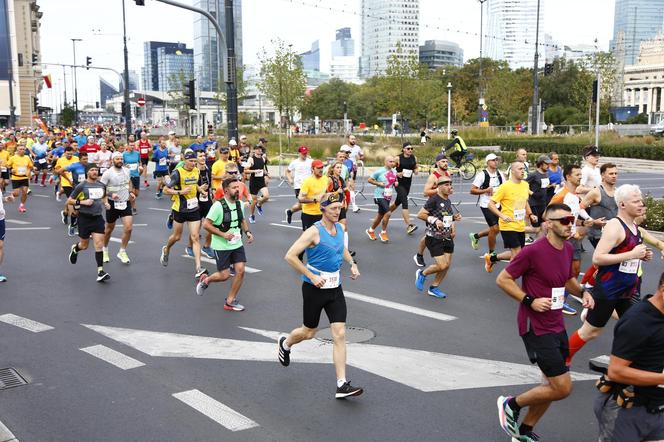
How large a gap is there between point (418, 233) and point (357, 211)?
4134 mm

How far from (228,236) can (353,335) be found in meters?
2.19

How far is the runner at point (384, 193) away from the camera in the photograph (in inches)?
576

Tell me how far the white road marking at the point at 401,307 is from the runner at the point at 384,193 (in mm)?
4650

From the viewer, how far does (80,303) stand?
9734 millimetres

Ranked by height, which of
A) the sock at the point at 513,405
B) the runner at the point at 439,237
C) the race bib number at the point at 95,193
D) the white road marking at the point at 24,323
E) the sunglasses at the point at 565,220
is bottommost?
the white road marking at the point at 24,323

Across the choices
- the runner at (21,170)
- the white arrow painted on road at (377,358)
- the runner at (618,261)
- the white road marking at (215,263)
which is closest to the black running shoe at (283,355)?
the white arrow painted on road at (377,358)

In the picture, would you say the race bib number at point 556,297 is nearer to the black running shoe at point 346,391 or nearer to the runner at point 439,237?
the black running shoe at point 346,391

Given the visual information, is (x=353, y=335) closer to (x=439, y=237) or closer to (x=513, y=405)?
(x=439, y=237)

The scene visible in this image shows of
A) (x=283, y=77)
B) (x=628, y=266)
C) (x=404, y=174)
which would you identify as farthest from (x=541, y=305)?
(x=283, y=77)

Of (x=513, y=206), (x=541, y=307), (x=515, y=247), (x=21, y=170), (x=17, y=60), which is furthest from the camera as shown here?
(x=17, y=60)

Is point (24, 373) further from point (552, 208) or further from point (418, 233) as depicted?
point (418, 233)

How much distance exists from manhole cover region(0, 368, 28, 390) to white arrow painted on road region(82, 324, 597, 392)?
1239mm

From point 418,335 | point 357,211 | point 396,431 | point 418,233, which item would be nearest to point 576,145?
point 357,211

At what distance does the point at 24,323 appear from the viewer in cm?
877
